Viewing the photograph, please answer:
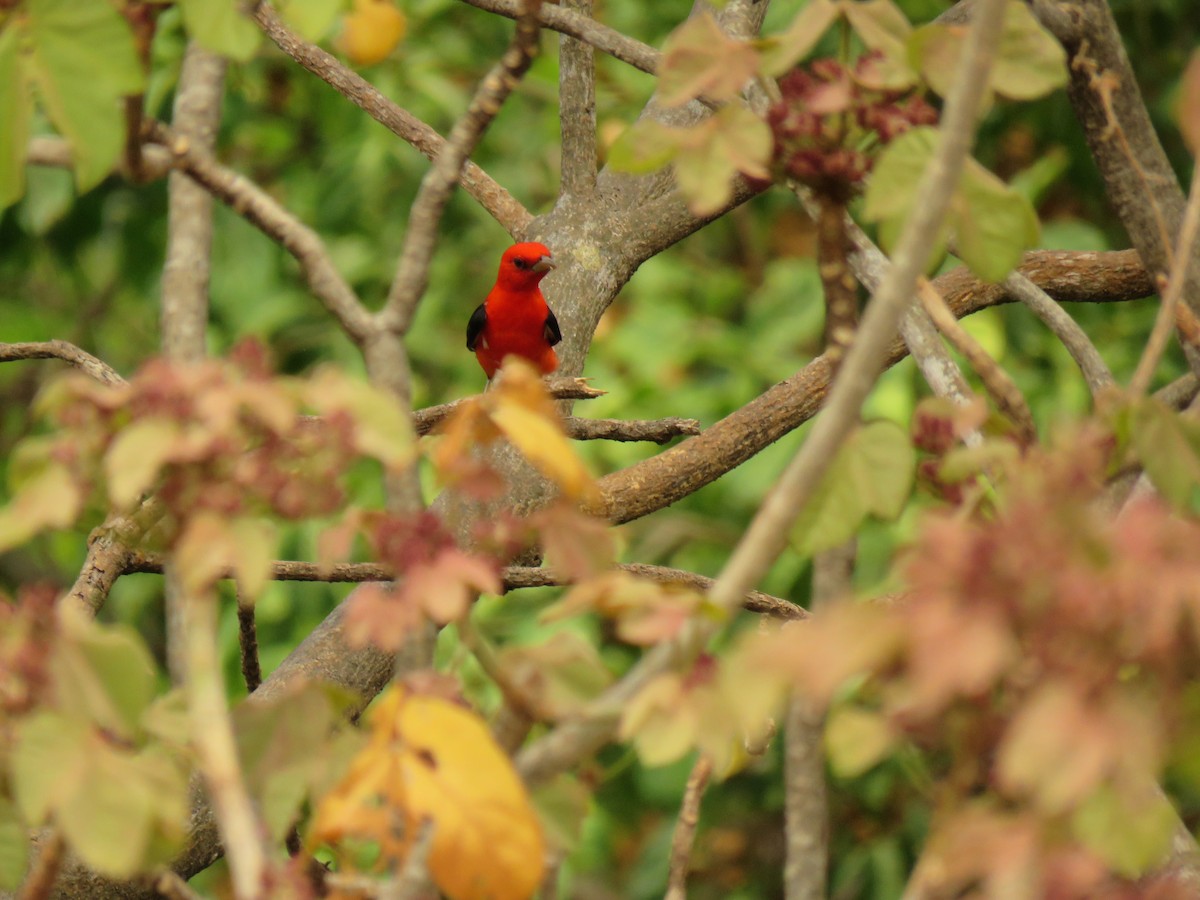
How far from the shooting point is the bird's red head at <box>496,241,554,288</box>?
11.5 feet

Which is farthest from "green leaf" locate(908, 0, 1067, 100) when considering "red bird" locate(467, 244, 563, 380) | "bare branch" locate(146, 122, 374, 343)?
"red bird" locate(467, 244, 563, 380)

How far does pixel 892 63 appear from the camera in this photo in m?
1.38

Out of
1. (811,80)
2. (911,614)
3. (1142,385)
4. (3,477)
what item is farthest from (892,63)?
(3,477)

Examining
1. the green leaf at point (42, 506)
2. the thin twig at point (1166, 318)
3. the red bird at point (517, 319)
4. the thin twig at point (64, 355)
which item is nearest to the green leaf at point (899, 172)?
the thin twig at point (1166, 318)

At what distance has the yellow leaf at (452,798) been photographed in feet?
3.70

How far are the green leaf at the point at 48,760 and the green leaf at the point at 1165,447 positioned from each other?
3.01 ft

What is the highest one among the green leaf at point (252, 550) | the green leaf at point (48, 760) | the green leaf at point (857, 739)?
the green leaf at point (857, 739)

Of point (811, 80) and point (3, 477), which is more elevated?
point (811, 80)

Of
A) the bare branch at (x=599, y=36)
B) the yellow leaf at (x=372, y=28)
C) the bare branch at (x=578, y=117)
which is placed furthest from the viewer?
the bare branch at (x=578, y=117)

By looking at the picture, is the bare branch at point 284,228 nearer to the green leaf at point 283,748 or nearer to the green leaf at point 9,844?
the green leaf at point 283,748

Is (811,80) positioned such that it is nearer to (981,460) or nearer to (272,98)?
(981,460)

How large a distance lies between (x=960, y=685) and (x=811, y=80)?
72cm

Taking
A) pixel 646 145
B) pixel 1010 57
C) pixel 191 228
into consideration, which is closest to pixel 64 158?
pixel 191 228

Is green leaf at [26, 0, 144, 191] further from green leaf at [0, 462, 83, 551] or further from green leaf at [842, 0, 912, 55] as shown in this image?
green leaf at [842, 0, 912, 55]
